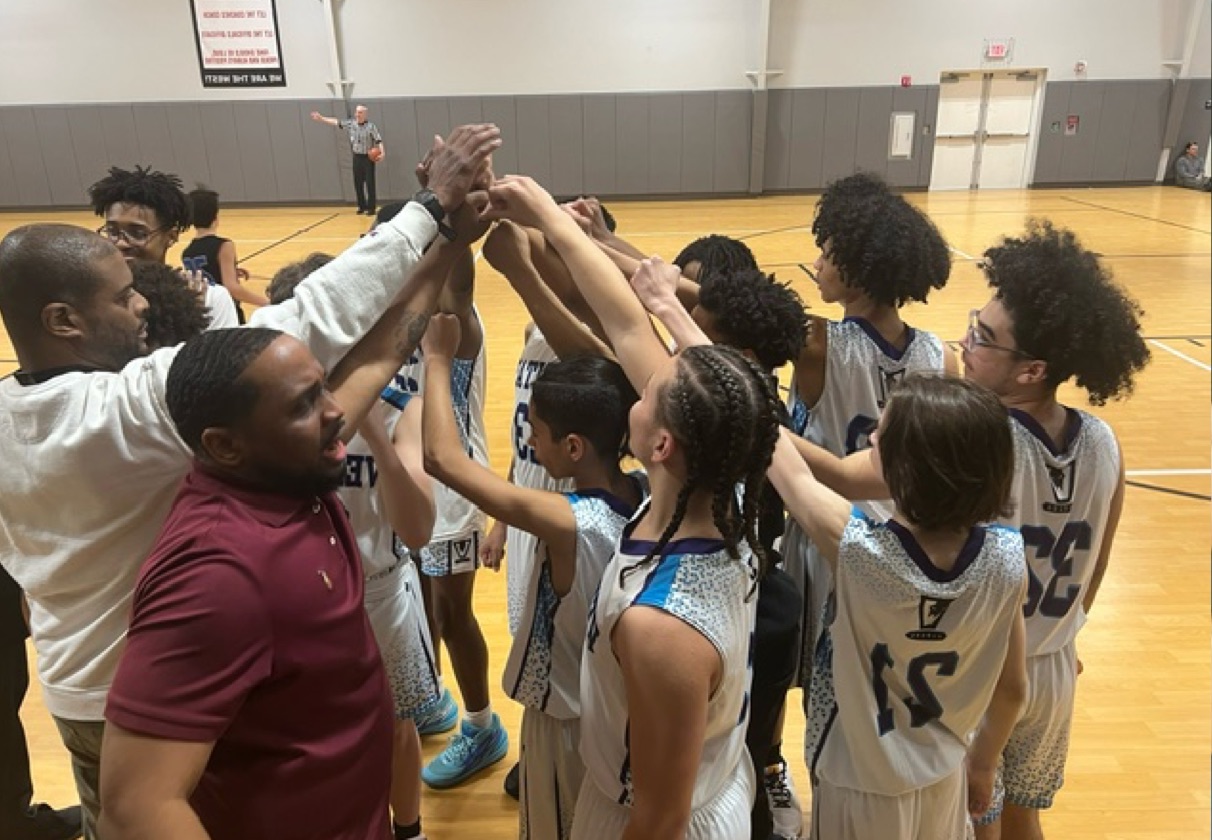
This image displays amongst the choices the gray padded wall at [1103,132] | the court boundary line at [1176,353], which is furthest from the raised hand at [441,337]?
the gray padded wall at [1103,132]

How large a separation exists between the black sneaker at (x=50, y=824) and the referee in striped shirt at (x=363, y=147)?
1401 cm

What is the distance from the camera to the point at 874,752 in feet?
5.82

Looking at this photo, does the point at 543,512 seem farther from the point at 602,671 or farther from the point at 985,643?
the point at 985,643

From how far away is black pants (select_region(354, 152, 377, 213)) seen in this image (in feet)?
51.0

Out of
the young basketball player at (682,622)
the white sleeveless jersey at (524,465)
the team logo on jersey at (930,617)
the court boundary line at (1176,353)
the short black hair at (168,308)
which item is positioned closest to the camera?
the young basketball player at (682,622)

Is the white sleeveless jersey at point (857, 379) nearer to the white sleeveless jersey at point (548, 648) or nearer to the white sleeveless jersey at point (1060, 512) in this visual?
the white sleeveless jersey at point (1060, 512)

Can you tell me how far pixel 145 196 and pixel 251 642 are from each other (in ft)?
9.98

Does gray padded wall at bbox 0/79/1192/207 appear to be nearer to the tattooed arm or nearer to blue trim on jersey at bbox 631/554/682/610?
the tattooed arm

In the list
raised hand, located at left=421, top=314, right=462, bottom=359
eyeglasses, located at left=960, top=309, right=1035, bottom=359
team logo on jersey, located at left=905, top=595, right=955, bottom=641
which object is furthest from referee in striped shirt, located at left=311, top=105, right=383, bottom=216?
team logo on jersey, located at left=905, top=595, right=955, bottom=641

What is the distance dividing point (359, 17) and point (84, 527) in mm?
16652

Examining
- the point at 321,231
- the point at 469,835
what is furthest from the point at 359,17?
the point at 469,835

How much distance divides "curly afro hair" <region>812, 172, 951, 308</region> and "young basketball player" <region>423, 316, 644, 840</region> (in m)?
1.02

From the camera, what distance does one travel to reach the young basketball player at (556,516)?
186 cm

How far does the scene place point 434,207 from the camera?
192 cm
